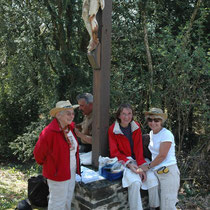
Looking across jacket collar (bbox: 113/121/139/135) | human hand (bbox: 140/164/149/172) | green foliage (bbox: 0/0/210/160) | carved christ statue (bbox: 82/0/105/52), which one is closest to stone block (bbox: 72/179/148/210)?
human hand (bbox: 140/164/149/172)

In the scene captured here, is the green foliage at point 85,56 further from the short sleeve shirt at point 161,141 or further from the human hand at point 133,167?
the human hand at point 133,167

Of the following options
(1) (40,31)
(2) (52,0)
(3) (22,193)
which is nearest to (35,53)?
(1) (40,31)

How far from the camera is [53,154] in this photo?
→ 2754 millimetres

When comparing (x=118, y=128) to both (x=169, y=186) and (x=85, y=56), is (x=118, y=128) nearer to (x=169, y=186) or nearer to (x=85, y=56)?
(x=169, y=186)

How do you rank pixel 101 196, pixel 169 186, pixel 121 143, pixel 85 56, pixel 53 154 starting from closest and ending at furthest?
pixel 53 154 → pixel 101 196 → pixel 169 186 → pixel 121 143 → pixel 85 56

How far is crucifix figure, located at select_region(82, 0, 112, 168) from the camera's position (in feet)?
11.0

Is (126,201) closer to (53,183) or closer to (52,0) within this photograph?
(53,183)

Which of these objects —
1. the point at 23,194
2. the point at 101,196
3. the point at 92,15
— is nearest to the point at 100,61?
the point at 92,15

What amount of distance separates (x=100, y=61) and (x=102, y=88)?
0.35 m

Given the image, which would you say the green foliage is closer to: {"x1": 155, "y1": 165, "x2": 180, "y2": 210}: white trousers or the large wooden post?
the large wooden post

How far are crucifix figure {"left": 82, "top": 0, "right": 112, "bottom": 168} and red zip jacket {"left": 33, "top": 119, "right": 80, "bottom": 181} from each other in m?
0.75

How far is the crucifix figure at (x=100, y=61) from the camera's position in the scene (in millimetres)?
3350

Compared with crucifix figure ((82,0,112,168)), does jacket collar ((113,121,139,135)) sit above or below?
below

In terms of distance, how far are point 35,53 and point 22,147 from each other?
229 centimetres
